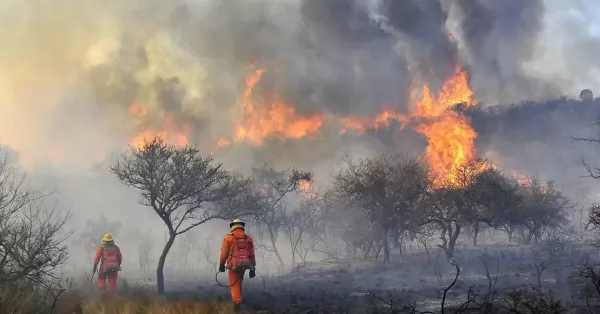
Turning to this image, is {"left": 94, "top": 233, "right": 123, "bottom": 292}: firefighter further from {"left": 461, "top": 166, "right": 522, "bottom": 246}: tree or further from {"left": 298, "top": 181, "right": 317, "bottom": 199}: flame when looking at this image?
{"left": 298, "top": 181, "right": 317, "bottom": 199}: flame

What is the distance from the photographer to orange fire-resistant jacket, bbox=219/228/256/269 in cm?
1354

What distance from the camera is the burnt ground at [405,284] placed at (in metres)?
16.3

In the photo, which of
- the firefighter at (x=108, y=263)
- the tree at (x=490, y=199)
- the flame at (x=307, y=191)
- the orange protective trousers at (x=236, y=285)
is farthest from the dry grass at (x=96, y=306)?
the flame at (x=307, y=191)

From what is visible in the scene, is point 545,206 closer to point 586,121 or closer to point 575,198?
point 575,198

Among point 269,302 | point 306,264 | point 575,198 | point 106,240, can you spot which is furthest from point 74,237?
point 575,198

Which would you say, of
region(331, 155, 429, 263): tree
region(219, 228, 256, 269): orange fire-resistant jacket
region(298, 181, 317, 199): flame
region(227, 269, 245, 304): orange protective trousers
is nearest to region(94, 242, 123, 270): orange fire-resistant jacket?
region(219, 228, 256, 269): orange fire-resistant jacket

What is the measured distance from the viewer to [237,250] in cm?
1369

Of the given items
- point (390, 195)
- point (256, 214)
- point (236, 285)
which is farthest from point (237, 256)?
point (390, 195)

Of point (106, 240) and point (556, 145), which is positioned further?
point (556, 145)

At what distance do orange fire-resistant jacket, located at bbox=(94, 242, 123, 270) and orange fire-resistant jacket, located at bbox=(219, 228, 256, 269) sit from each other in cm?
759

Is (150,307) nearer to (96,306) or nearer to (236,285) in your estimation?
(96,306)

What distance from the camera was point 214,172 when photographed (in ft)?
73.3

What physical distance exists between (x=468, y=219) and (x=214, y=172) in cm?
1642

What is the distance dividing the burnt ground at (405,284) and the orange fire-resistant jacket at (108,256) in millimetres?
3180
